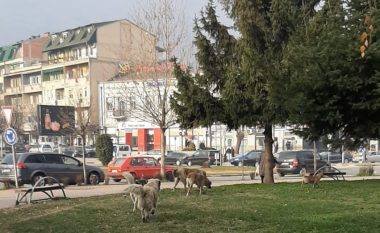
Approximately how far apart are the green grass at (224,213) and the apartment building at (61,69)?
2610 inches

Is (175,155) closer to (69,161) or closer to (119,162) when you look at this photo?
(119,162)

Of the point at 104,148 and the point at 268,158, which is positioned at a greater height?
the point at 268,158

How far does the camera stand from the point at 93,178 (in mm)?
28125

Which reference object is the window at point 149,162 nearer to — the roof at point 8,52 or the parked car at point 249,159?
the parked car at point 249,159

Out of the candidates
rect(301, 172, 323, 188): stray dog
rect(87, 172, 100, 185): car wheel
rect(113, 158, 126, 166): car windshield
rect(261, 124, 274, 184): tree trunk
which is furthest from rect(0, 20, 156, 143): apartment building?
rect(301, 172, 323, 188): stray dog

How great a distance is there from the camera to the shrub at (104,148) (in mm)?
45594

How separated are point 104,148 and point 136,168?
641 inches

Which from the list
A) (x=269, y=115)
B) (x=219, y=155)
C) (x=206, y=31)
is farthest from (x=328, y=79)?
(x=219, y=155)

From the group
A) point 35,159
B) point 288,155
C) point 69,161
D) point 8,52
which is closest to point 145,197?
point 35,159

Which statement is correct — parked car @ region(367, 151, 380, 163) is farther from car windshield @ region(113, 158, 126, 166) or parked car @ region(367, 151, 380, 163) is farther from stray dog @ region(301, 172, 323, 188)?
stray dog @ region(301, 172, 323, 188)

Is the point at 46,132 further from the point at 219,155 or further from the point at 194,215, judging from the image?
the point at 194,215

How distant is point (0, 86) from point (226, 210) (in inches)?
4188

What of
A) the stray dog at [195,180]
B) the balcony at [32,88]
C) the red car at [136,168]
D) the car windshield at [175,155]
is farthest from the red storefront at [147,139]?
the stray dog at [195,180]

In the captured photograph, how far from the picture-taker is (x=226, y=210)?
1225cm
